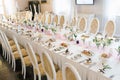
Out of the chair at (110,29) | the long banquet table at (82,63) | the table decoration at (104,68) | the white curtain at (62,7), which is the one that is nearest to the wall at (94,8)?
the white curtain at (62,7)

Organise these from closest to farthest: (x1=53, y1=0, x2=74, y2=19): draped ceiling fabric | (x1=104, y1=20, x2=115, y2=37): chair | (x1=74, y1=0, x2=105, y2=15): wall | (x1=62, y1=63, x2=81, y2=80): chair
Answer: (x1=62, y1=63, x2=81, y2=80): chair
(x1=104, y1=20, x2=115, y2=37): chair
(x1=74, y1=0, x2=105, y2=15): wall
(x1=53, y1=0, x2=74, y2=19): draped ceiling fabric

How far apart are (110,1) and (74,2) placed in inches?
77.2

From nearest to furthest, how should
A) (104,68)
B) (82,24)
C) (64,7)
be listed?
(104,68) < (82,24) < (64,7)

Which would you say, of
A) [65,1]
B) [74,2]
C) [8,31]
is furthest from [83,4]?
[8,31]

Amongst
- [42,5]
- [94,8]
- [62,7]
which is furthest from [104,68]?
[42,5]

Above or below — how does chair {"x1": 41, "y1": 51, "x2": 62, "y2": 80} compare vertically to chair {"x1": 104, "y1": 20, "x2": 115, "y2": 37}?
below

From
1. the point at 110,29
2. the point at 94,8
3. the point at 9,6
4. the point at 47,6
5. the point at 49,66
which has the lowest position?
the point at 49,66

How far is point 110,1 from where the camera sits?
583 cm

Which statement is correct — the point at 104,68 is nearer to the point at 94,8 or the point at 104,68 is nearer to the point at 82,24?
the point at 82,24

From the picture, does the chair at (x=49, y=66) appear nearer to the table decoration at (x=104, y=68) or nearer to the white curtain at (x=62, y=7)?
the table decoration at (x=104, y=68)

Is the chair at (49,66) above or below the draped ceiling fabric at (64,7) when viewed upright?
below

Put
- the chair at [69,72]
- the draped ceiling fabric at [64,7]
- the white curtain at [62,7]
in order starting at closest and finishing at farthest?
the chair at [69,72] → the draped ceiling fabric at [64,7] → the white curtain at [62,7]

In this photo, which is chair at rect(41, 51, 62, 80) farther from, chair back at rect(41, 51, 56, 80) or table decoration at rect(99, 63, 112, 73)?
table decoration at rect(99, 63, 112, 73)

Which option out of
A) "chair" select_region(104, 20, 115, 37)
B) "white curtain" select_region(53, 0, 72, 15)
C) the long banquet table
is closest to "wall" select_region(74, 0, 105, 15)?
"white curtain" select_region(53, 0, 72, 15)
